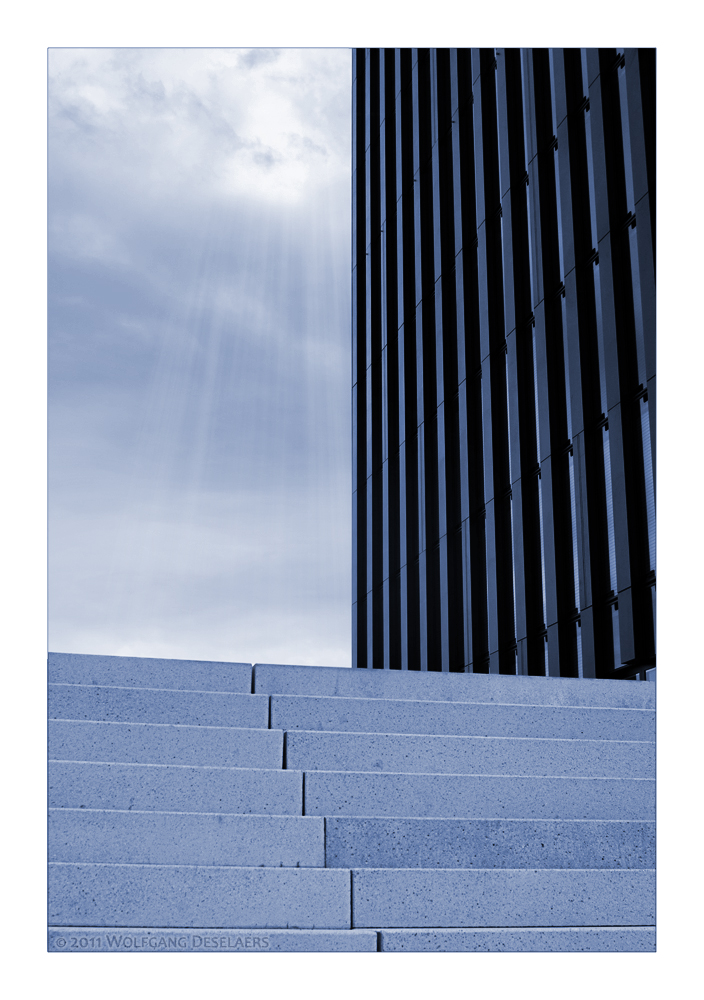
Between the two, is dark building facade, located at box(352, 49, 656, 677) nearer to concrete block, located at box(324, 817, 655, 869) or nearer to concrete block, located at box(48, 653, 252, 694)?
concrete block, located at box(48, 653, 252, 694)

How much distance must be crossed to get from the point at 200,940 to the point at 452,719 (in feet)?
7.30

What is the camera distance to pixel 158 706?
5363mm

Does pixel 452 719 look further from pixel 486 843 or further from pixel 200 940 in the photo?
pixel 200 940

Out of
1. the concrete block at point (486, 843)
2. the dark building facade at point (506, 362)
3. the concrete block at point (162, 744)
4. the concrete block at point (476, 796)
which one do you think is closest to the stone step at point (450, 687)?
the concrete block at point (162, 744)

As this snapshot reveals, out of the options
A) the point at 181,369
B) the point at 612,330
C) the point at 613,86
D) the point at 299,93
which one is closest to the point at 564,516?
the point at 612,330

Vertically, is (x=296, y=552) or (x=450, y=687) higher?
(x=296, y=552)

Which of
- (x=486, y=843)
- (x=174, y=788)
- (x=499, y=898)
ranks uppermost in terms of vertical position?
(x=174, y=788)

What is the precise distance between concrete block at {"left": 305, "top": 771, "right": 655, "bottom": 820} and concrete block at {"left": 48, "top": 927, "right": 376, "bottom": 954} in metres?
0.86

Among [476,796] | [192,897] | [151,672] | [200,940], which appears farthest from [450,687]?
[200,940]

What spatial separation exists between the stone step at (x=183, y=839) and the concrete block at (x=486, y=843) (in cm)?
16

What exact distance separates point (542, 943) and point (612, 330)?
9.90m

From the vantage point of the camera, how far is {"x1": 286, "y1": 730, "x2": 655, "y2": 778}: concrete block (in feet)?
16.9

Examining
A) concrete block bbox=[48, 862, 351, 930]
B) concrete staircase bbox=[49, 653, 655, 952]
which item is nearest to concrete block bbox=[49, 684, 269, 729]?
concrete staircase bbox=[49, 653, 655, 952]

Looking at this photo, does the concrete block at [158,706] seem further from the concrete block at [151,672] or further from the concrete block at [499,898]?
the concrete block at [499,898]
